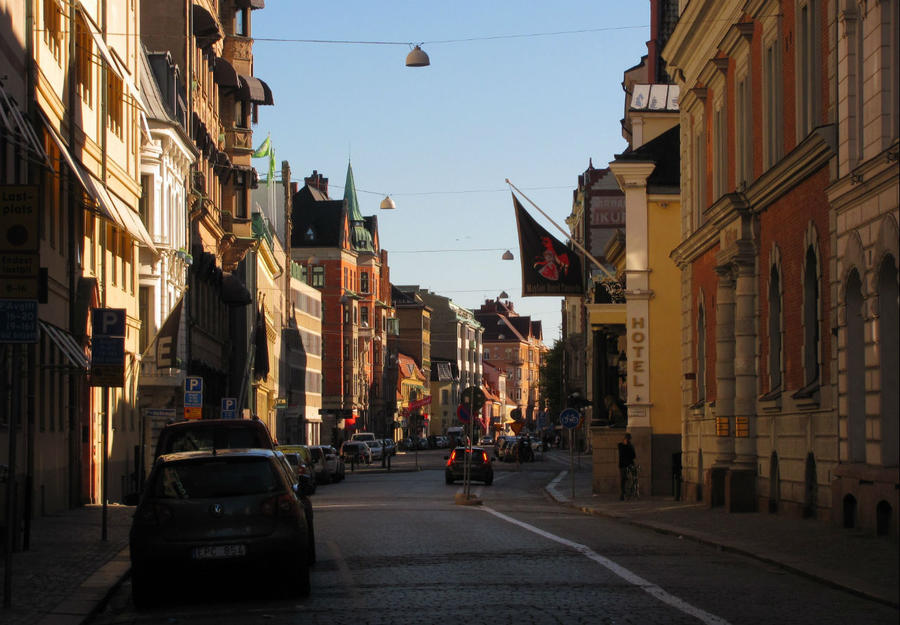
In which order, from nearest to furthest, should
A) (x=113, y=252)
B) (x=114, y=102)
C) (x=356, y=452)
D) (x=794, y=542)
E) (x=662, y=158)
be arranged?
1. (x=794, y=542)
2. (x=113, y=252)
3. (x=114, y=102)
4. (x=662, y=158)
5. (x=356, y=452)

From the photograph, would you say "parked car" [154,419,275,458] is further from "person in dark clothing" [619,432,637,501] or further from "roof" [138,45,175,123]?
"roof" [138,45,175,123]

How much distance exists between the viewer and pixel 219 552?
14.5 meters

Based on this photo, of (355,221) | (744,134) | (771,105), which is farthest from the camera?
(355,221)

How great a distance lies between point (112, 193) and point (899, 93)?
22.6 metres

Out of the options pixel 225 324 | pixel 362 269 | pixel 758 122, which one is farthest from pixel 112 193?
pixel 362 269

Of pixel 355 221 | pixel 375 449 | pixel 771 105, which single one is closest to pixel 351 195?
pixel 355 221

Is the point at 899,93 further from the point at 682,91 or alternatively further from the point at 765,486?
the point at 682,91

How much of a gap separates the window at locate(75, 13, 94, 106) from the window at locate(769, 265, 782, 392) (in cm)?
1533

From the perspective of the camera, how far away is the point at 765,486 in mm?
28938

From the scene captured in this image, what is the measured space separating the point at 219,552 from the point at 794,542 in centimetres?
901

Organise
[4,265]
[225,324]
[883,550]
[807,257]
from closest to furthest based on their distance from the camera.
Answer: [4,265] → [883,550] → [807,257] → [225,324]

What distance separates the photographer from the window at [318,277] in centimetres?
14050

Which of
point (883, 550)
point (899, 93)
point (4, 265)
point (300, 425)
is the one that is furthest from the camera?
point (300, 425)

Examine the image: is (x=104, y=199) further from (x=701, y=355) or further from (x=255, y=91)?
(x=255, y=91)
